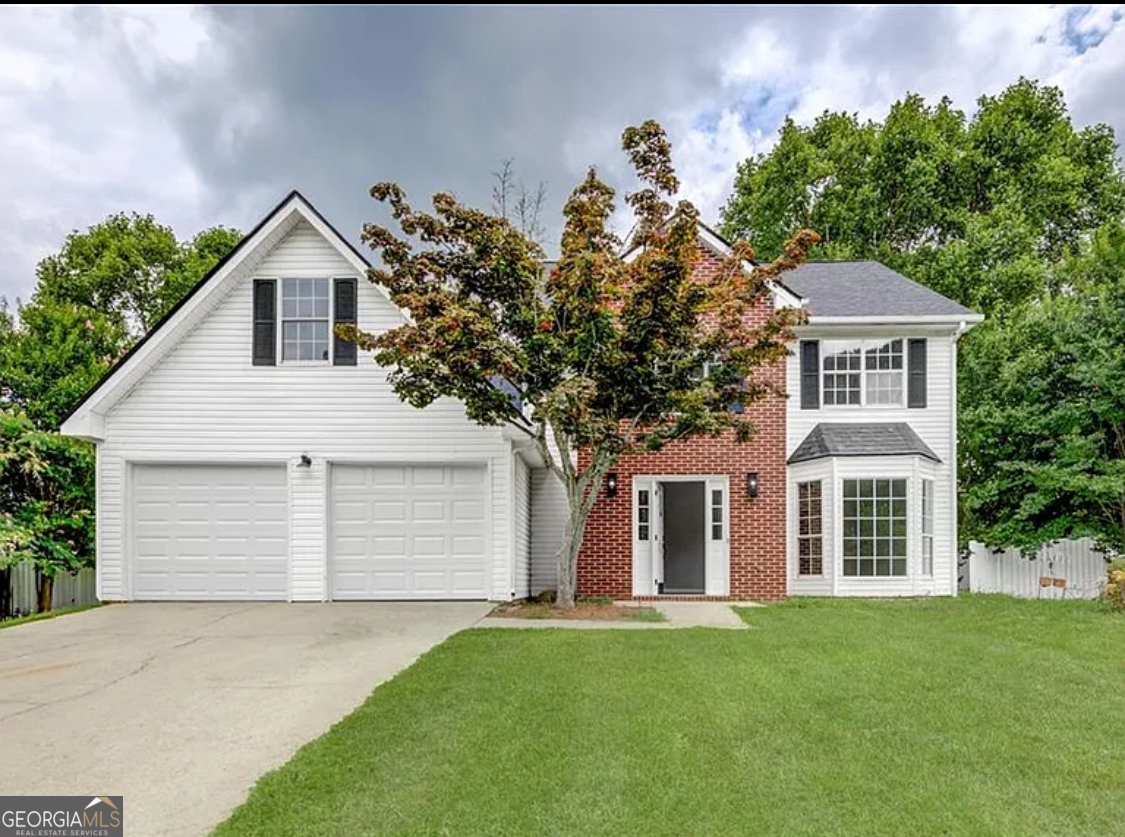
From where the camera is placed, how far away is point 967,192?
25.0m

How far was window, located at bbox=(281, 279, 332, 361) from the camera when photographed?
11266 millimetres

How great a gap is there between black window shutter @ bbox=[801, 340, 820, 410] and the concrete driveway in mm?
7089

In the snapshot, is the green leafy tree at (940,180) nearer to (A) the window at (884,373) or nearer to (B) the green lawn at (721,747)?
(A) the window at (884,373)

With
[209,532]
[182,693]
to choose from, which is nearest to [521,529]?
[209,532]

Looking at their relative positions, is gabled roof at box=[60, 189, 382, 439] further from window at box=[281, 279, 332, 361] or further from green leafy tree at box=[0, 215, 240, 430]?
green leafy tree at box=[0, 215, 240, 430]

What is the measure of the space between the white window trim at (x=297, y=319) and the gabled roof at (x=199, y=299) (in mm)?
548

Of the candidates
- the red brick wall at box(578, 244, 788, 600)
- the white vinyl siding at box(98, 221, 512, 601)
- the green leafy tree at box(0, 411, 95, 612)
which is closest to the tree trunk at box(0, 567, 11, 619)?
the green leafy tree at box(0, 411, 95, 612)

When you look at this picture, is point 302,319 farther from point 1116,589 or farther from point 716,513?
point 1116,589

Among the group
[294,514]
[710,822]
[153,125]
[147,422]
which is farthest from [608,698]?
[153,125]

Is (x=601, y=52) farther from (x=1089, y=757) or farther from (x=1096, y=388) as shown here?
(x=1096, y=388)

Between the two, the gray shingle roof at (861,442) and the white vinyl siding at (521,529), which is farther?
the gray shingle roof at (861,442)

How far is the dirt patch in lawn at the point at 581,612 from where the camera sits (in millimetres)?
9445

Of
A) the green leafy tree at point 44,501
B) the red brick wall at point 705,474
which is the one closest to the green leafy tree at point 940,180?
the red brick wall at point 705,474

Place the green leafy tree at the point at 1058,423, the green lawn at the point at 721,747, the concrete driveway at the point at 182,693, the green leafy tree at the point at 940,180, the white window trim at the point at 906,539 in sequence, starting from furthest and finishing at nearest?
1. the green leafy tree at the point at 940,180
2. the green leafy tree at the point at 1058,423
3. the white window trim at the point at 906,539
4. the concrete driveway at the point at 182,693
5. the green lawn at the point at 721,747
